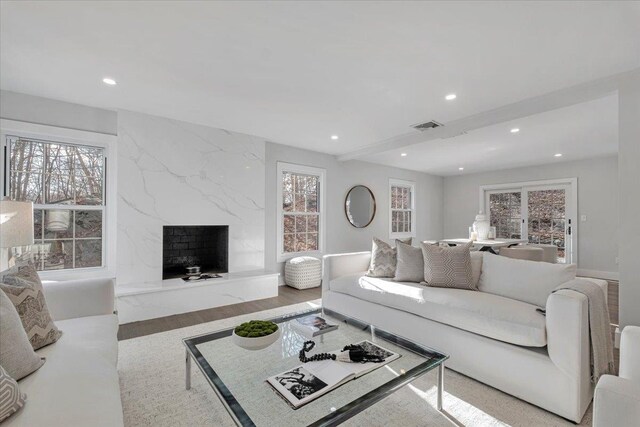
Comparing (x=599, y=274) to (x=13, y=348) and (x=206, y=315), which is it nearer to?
(x=206, y=315)

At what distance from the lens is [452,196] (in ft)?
26.7

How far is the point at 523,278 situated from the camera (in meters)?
2.27

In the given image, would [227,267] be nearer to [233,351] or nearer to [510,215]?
[233,351]

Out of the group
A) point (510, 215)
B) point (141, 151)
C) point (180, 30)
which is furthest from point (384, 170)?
point (180, 30)

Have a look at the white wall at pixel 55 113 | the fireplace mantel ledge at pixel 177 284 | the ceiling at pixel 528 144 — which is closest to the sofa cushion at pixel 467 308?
the fireplace mantel ledge at pixel 177 284

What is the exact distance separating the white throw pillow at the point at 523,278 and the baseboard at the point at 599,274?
5054 mm

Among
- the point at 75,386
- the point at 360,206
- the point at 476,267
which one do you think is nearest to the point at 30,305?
the point at 75,386

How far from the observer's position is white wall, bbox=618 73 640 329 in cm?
242

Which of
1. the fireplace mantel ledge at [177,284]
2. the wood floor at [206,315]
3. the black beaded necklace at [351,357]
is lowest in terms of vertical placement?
the wood floor at [206,315]

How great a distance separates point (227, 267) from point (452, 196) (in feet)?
21.3

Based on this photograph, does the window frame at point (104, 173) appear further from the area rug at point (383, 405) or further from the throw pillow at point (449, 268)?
the throw pillow at point (449, 268)

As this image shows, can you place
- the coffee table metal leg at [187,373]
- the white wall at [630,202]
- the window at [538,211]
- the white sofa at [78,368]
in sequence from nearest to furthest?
the white sofa at [78,368] → the coffee table metal leg at [187,373] → the white wall at [630,202] → the window at [538,211]

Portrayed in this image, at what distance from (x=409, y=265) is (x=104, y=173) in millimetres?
3726

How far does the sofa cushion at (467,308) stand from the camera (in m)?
1.86
